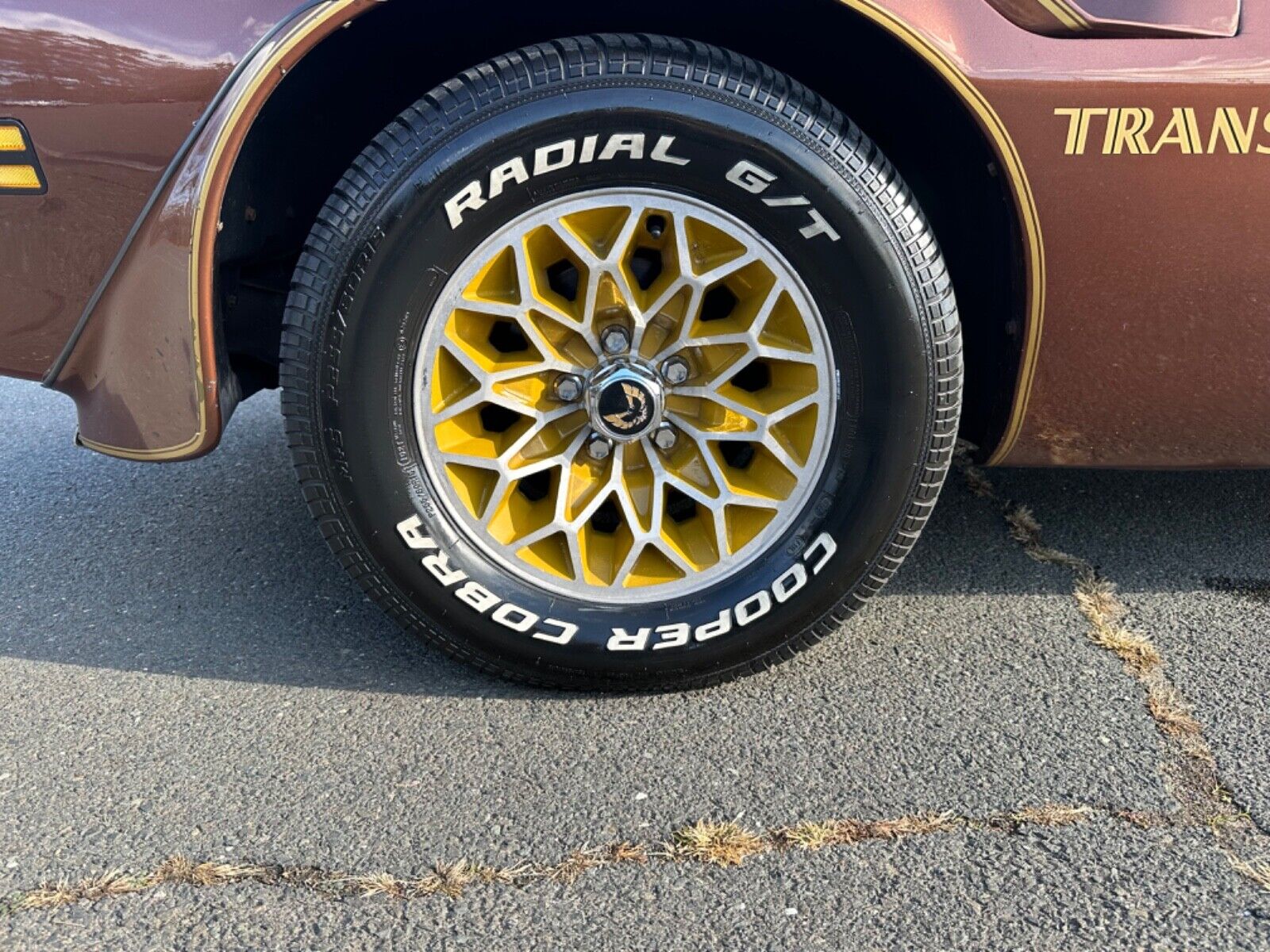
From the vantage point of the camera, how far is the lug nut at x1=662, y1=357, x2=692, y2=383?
2.00 metres

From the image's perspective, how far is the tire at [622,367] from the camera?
178 cm

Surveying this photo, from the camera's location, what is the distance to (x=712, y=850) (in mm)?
1647

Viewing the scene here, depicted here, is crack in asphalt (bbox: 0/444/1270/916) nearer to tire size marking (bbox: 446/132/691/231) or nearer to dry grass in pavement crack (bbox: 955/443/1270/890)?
dry grass in pavement crack (bbox: 955/443/1270/890)

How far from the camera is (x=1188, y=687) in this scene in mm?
2025

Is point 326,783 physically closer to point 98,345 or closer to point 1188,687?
point 98,345

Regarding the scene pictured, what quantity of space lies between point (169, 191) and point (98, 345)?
0.33m

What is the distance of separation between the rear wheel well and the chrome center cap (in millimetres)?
640

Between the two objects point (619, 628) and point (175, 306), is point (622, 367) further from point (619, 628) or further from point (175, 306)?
point (175, 306)

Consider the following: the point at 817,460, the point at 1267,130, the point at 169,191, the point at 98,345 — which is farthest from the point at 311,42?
the point at 1267,130

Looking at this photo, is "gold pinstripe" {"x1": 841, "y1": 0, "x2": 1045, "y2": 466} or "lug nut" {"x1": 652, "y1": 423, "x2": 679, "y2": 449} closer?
"gold pinstripe" {"x1": 841, "y1": 0, "x2": 1045, "y2": 466}

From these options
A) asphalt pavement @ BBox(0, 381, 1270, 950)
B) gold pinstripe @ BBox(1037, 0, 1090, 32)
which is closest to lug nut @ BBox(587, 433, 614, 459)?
asphalt pavement @ BBox(0, 381, 1270, 950)

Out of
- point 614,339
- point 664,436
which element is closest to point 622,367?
point 614,339

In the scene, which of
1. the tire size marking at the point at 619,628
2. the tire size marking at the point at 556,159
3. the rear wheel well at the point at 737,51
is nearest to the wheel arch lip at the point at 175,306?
the rear wheel well at the point at 737,51

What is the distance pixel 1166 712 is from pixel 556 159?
1.47m
